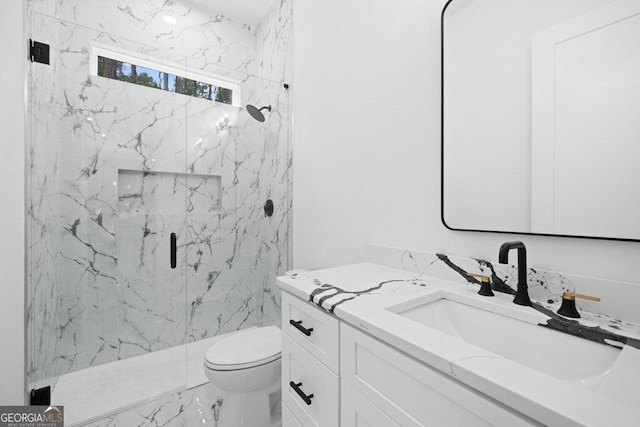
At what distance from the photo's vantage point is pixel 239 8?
2.48m

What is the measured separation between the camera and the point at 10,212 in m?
1.29

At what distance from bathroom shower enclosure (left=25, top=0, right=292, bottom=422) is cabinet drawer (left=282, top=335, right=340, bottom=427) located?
114 cm

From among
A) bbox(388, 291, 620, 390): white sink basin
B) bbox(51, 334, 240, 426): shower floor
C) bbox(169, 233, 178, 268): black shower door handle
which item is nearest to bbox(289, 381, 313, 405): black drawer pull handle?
bbox(388, 291, 620, 390): white sink basin

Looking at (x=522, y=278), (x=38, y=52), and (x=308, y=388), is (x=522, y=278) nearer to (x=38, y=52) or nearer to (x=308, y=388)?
(x=308, y=388)

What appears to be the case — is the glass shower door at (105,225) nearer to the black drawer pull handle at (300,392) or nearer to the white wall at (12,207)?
the white wall at (12,207)

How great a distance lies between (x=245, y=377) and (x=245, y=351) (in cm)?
13

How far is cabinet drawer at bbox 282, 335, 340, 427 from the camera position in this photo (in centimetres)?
79

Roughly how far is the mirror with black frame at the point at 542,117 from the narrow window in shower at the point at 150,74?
1.88 meters

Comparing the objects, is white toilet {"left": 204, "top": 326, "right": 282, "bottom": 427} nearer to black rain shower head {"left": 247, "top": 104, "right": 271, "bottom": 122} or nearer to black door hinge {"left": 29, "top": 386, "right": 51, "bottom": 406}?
black door hinge {"left": 29, "top": 386, "right": 51, "bottom": 406}

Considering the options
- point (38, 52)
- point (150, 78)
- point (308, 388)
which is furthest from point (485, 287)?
point (150, 78)

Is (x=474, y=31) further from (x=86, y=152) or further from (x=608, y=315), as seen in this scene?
(x=86, y=152)

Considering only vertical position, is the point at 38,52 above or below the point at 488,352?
above

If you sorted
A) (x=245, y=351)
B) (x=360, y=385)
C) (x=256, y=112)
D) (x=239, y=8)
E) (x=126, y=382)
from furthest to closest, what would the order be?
1. (x=239, y=8)
2. (x=256, y=112)
3. (x=126, y=382)
4. (x=245, y=351)
5. (x=360, y=385)

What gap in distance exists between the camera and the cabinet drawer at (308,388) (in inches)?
31.0
